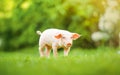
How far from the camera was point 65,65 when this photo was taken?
165 inches

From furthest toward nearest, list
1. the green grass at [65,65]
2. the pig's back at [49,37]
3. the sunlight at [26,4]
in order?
1. the sunlight at [26,4]
2. the pig's back at [49,37]
3. the green grass at [65,65]

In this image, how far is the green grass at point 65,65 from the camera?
418 cm

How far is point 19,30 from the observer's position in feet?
16.5

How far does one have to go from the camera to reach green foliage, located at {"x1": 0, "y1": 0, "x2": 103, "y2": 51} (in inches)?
192

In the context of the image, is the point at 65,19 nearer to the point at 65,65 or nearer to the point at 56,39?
the point at 56,39

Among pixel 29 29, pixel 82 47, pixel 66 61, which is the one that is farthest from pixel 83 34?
pixel 66 61

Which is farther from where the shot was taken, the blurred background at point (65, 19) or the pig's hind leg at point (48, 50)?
the blurred background at point (65, 19)

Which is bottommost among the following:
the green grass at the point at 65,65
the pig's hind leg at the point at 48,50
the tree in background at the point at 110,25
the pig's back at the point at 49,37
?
the green grass at the point at 65,65

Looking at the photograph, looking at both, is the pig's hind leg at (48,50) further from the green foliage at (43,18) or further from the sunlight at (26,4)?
the sunlight at (26,4)

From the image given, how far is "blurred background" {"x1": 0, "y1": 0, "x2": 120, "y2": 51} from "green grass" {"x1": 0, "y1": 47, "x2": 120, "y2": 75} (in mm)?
477

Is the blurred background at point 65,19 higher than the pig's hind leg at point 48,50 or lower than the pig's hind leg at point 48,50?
higher

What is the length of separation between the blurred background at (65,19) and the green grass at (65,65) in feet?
1.57

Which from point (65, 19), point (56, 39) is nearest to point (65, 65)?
point (56, 39)

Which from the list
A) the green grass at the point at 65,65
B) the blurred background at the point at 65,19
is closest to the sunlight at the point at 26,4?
the blurred background at the point at 65,19
